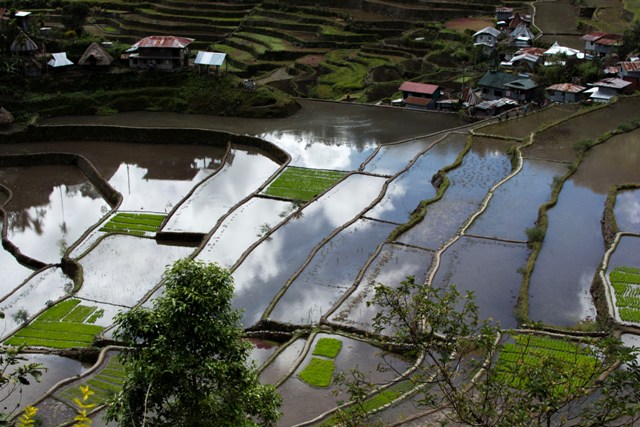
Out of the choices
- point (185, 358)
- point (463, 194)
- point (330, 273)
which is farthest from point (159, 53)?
point (185, 358)

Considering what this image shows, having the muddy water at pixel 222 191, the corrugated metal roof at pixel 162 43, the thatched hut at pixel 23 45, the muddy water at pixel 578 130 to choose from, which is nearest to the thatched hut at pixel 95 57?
the corrugated metal roof at pixel 162 43

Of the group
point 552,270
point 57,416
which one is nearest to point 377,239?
point 552,270

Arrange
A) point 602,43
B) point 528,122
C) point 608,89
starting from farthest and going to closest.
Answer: point 602,43 → point 608,89 → point 528,122

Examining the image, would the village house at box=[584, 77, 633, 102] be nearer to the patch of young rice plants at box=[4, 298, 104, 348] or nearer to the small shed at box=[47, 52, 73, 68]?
the patch of young rice plants at box=[4, 298, 104, 348]

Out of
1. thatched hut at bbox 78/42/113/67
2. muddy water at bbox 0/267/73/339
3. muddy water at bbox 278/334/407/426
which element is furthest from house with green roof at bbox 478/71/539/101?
muddy water at bbox 0/267/73/339

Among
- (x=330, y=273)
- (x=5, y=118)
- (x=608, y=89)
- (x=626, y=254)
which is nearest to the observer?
(x=626, y=254)

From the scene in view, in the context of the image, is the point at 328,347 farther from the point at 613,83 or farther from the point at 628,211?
the point at 613,83

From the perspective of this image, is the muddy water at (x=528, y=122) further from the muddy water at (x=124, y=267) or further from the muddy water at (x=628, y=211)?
the muddy water at (x=124, y=267)

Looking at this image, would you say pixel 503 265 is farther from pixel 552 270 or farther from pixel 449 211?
pixel 449 211
